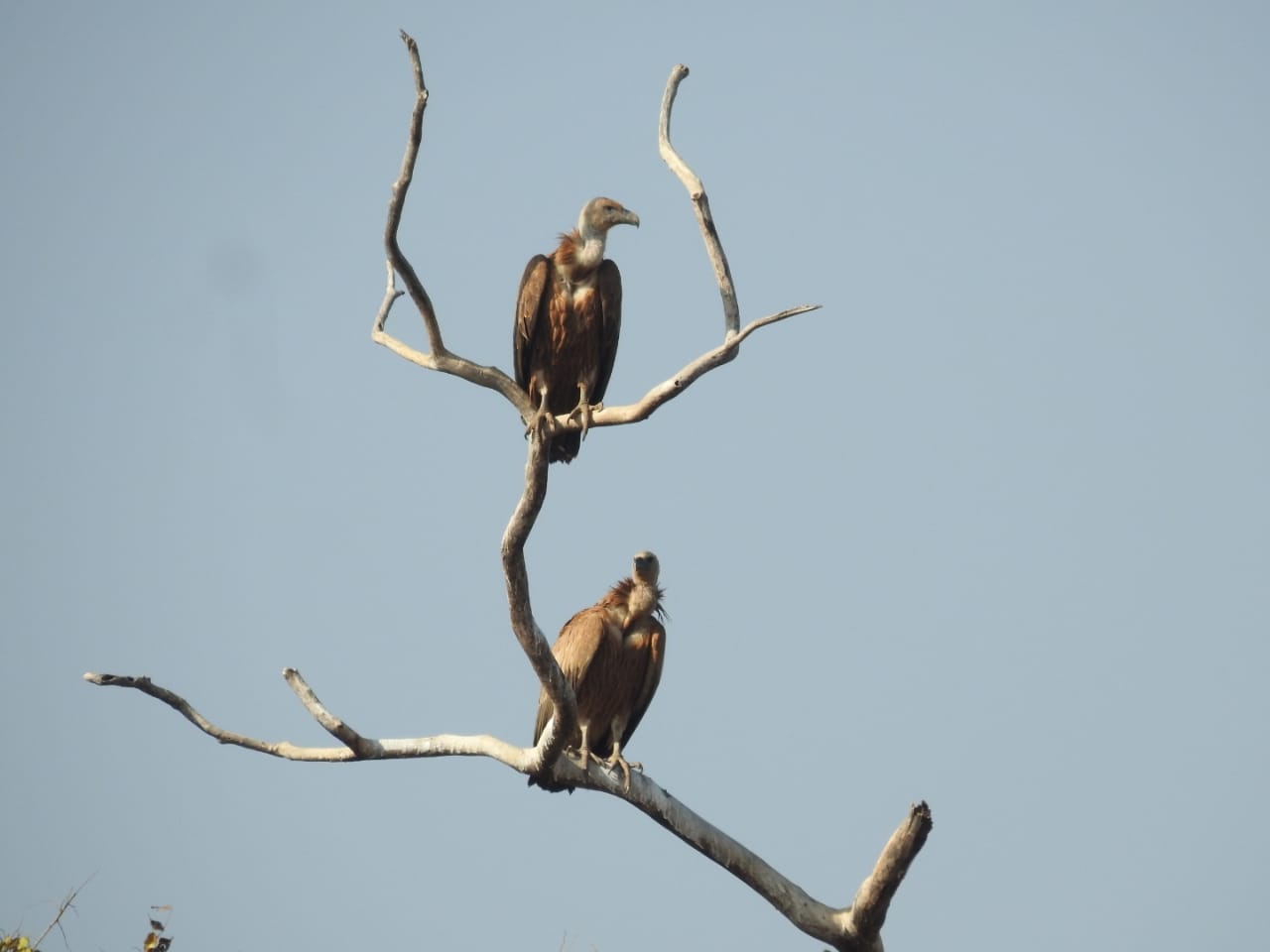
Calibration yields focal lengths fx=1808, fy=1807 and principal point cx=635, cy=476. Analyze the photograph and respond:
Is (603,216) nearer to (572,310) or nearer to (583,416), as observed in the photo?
(572,310)

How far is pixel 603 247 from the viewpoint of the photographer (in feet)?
32.8

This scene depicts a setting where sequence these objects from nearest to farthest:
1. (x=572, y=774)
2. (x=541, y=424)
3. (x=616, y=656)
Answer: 1. (x=541, y=424)
2. (x=572, y=774)
3. (x=616, y=656)

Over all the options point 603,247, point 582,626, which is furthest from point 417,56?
point 582,626

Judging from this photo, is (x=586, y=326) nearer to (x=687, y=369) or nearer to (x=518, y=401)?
(x=518, y=401)

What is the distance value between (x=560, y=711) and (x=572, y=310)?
2.72 meters

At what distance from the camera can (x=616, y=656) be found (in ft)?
32.1

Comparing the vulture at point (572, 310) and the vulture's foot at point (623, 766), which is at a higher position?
the vulture at point (572, 310)

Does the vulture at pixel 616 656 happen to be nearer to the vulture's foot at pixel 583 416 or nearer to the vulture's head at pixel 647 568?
the vulture's head at pixel 647 568

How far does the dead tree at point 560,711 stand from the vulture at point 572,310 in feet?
3.66

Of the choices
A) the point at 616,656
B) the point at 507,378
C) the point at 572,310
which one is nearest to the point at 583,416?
the point at 507,378

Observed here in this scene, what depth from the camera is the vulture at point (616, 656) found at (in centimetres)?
966

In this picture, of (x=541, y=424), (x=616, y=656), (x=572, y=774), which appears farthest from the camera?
(x=616, y=656)

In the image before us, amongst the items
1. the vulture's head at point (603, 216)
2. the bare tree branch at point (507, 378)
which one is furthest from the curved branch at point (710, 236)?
the vulture's head at point (603, 216)

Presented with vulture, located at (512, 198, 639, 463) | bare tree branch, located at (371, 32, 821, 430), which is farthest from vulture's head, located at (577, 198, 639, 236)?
bare tree branch, located at (371, 32, 821, 430)
